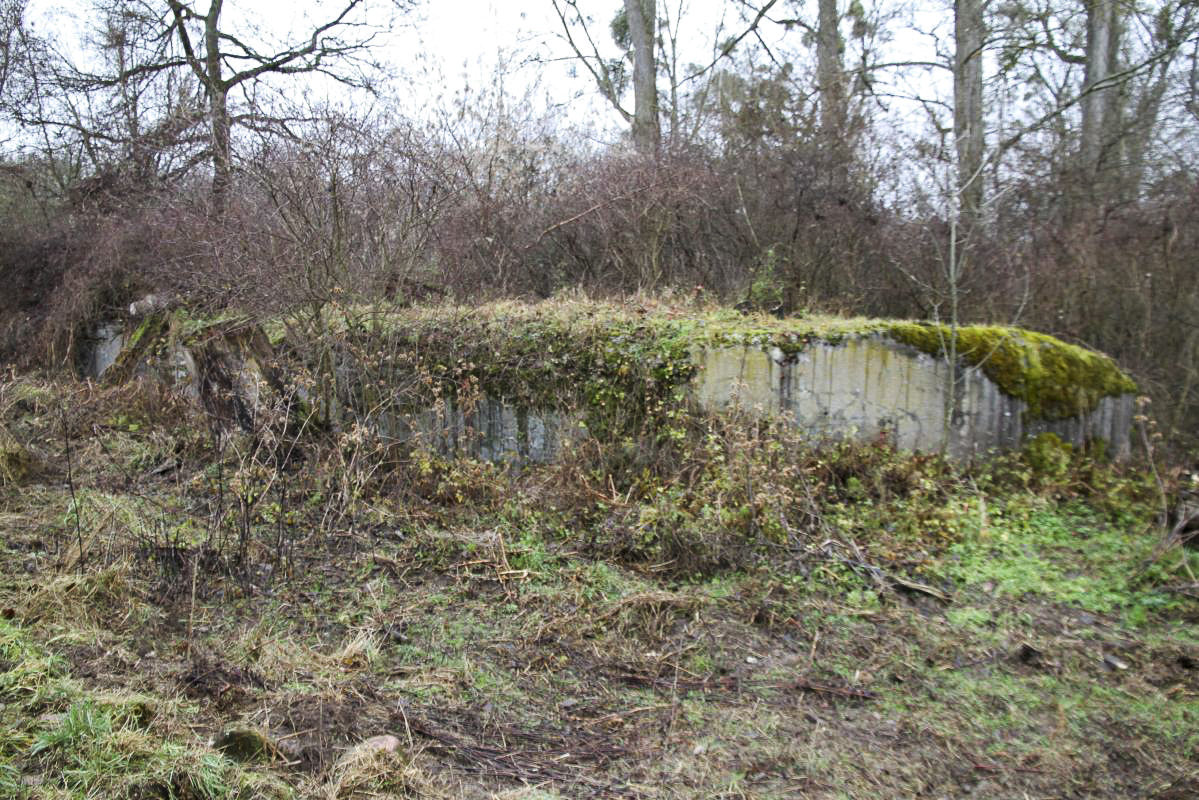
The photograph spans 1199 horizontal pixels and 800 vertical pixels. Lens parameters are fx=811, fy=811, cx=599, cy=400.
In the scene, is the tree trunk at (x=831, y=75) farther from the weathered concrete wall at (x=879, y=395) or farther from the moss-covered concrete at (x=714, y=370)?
the weathered concrete wall at (x=879, y=395)

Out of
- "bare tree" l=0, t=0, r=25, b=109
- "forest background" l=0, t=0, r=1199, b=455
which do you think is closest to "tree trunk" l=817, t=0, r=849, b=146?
"forest background" l=0, t=0, r=1199, b=455

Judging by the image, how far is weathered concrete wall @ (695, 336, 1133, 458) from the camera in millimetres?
7230

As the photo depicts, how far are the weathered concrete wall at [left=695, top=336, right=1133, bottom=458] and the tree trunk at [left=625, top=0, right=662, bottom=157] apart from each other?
815cm

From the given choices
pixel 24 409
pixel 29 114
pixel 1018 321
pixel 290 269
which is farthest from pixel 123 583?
pixel 29 114

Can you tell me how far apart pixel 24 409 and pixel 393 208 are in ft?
18.3

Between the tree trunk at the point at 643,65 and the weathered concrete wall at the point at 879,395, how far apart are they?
8152 mm

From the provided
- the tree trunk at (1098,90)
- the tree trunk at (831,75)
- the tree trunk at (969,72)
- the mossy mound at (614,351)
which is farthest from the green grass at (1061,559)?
the tree trunk at (969,72)

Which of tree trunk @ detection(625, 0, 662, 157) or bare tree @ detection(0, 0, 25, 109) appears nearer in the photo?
bare tree @ detection(0, 0, 25, 109)

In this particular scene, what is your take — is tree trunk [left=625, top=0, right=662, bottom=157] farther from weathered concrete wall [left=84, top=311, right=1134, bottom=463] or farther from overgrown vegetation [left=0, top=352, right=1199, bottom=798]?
overgrown vegetation [left=0, top=352, right=1199, bottom=798]

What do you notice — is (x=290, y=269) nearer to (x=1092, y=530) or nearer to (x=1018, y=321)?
(x=1092, y=530)

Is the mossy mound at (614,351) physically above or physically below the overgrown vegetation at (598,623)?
above

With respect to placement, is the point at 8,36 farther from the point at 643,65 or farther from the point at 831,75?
the point at 831,75

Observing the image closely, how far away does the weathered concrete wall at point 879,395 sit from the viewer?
7230mm

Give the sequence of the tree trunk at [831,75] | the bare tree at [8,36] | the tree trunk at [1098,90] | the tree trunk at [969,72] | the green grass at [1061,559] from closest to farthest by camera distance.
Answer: the green grass at [1061,559] < the tree trunk at [831,75] < the tree trunk at [1098,90] < the tree trunk at [969,72] < the bare tree at [8,36]
